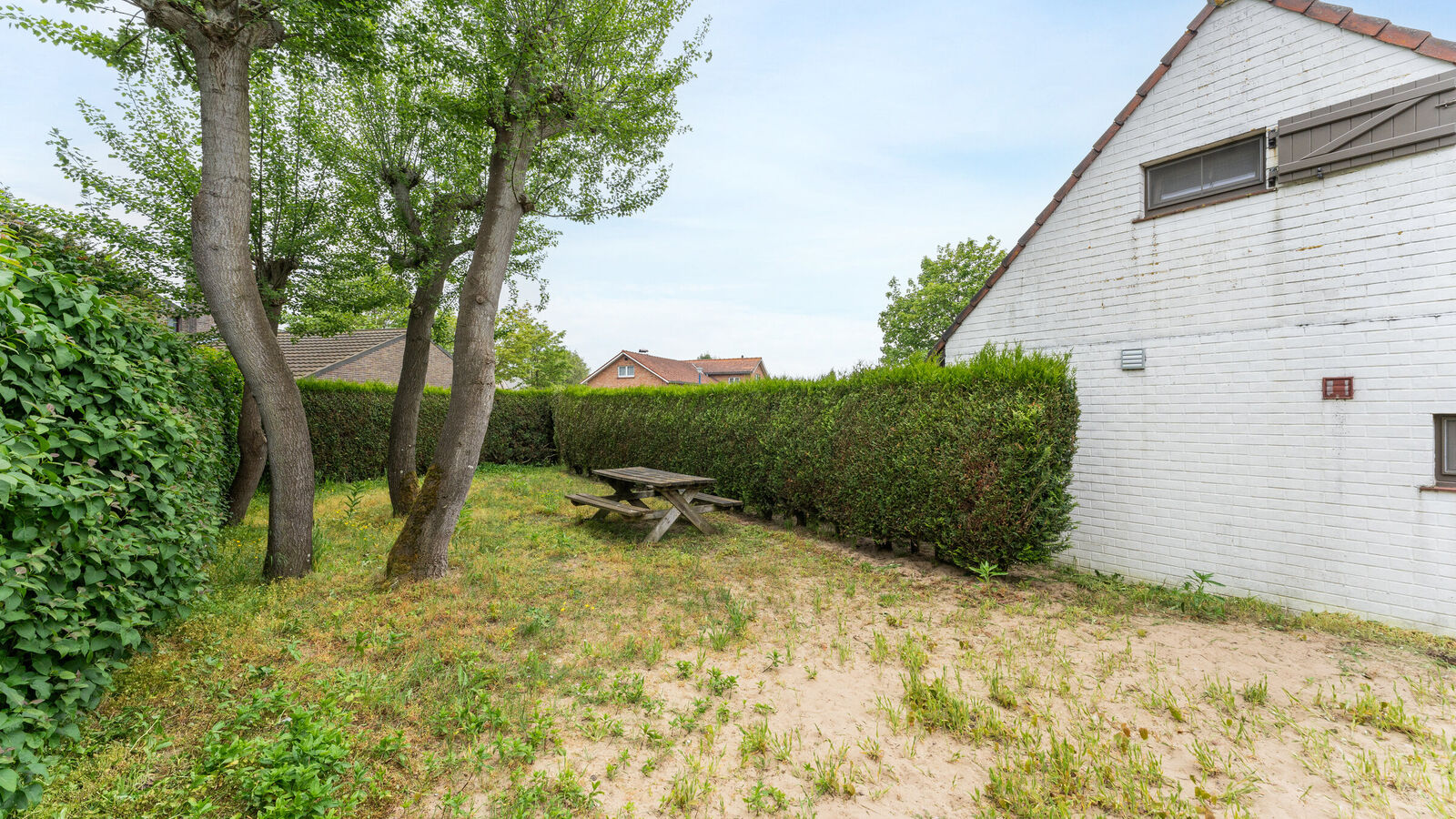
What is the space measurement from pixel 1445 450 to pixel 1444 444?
0.05 metres

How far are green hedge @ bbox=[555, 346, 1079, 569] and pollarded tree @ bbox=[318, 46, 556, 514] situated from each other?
16.1 feet

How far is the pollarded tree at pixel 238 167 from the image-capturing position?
4.75 metres

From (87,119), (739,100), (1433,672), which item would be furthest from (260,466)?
(1433,672)

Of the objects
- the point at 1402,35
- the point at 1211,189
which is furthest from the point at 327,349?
the point at 1402,35

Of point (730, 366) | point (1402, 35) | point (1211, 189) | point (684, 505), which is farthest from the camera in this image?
point (730, 366)

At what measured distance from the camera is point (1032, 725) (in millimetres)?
3059

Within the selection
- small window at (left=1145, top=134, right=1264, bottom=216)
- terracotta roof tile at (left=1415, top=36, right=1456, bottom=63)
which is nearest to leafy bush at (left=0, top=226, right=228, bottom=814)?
small window at (left=1145, top=134, right=1264, bottom=216)

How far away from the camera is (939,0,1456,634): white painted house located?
176 inches

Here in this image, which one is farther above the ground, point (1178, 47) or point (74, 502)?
point (1178, 47)

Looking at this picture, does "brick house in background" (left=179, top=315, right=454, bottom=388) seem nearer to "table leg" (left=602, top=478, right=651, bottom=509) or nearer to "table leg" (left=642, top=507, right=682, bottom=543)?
"table leg" (left=602, top=478, right=651, bottom=509)

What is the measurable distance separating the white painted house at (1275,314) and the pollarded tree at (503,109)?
570 cm

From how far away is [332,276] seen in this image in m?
9.15

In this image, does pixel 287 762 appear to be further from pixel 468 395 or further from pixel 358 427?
pixel 358 427

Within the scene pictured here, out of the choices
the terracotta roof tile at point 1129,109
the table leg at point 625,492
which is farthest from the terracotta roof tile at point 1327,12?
the table leg at point 625,492
